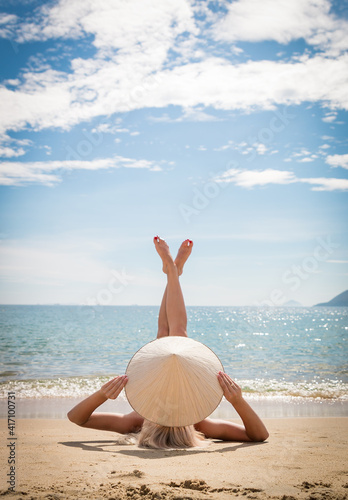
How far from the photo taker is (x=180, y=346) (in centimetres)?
394

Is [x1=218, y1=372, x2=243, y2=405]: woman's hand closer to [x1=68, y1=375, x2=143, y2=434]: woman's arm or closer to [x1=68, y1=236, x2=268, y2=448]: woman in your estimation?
[x1=68, y1=236, x2=268, y2=448]: woman

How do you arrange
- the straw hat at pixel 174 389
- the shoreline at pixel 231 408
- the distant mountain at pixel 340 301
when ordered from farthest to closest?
the distant mountain at pixel 340 301, the shoreline at pixel 231 408, the straw hat at pixel 174 389

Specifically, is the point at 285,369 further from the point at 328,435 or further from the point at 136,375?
the point at 136,375

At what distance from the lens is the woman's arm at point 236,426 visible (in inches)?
152

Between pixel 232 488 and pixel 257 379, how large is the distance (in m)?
8.21

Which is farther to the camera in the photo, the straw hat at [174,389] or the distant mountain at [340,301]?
the distant mountain at [340,301]

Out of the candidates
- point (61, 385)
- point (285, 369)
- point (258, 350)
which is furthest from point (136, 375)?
point (258, 350)

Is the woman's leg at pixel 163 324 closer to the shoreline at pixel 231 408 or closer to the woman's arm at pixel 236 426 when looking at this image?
the woman's arm at pixel 236 426

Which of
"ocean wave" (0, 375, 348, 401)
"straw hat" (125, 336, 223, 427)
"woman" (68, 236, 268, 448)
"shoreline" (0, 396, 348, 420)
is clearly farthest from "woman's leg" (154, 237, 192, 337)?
"ocean wave" (0, 375, 348, 401)

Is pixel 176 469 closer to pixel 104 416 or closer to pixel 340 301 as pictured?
pixel 104 416

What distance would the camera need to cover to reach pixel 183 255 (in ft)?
18.4

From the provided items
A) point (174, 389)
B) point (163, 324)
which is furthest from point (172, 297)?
point (174, 389)

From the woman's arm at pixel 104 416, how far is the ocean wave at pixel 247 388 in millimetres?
3561

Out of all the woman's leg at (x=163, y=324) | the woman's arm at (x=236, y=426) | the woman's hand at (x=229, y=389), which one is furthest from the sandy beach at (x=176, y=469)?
the woman's leg at (x=163, y=324)
